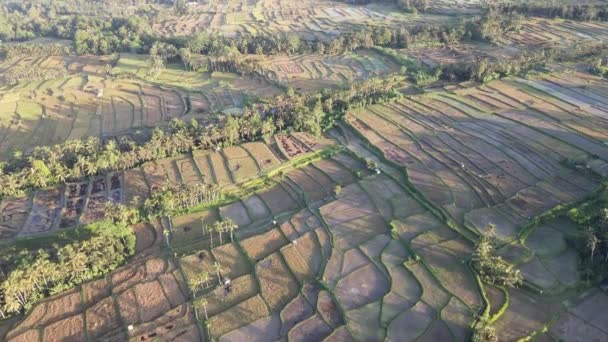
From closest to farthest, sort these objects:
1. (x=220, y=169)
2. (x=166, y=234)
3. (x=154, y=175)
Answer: (x=166, y=234)
(x=154, y=175)
(x=220, y=169)

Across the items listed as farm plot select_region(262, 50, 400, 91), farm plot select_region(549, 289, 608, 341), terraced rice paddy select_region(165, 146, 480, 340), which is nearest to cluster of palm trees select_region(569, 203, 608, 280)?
farm plot select_region(549, 289, 608, 341)

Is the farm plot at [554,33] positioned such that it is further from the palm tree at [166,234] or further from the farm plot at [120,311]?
the farm plot at [120,311]

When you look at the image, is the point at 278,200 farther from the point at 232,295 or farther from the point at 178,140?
the point at 178,140

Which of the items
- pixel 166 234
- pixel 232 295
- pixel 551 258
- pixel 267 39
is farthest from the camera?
pixel 267 39

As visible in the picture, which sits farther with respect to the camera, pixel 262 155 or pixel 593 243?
pixel 262 155

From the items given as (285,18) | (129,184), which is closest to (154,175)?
(129,184)

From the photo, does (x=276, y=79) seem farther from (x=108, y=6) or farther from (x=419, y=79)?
(x=108, y=6)

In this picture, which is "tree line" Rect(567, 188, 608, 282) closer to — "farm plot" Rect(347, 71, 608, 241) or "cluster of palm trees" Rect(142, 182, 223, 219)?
"farm plot" Rect(347, 71, 608, 241)
